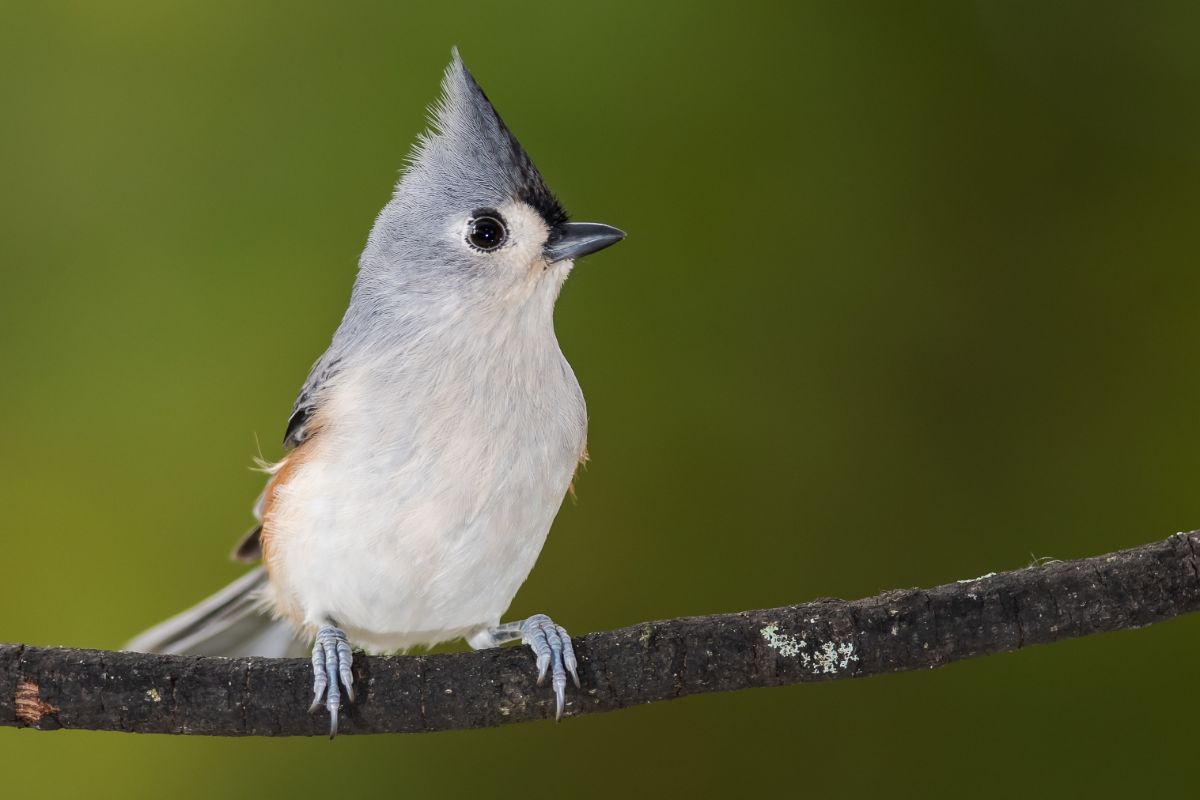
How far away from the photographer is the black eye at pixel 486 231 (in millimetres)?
1337

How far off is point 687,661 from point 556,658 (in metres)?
0.15

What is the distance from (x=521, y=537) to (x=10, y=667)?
0.57 m

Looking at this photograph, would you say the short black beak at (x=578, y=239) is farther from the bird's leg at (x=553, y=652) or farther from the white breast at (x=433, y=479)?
the bird's leg at (x=553, y=652)

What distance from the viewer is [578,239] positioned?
4.31 ft

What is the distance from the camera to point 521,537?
A: 137cm

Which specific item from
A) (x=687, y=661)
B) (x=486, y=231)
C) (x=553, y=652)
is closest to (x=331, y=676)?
(x=553, y=652)

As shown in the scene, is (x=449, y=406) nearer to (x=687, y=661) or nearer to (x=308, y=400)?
(x=308, y=400)

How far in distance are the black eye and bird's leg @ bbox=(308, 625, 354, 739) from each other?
0.49m

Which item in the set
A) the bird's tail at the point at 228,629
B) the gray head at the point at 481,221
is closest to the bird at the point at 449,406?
the gray head at the point at 481,221

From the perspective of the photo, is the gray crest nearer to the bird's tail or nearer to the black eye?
the black eye

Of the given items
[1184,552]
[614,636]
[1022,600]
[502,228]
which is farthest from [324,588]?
[1184,552]

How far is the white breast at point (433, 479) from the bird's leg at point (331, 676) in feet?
0.37

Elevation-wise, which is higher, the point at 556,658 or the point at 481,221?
the point at 481,221

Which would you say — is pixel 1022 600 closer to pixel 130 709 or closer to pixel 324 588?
pixel 324 588
